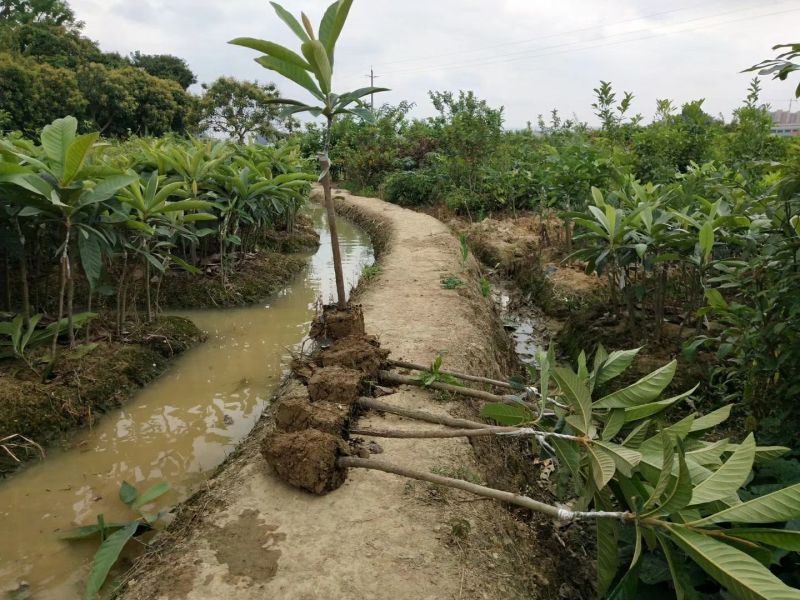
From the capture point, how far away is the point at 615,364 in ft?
6.84

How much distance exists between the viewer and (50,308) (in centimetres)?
475

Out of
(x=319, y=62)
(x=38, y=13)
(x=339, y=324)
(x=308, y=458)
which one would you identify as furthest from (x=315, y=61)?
(x=38, y=13)

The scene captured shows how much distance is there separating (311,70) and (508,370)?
286 cm

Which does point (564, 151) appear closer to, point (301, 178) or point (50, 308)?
point (301, 178)

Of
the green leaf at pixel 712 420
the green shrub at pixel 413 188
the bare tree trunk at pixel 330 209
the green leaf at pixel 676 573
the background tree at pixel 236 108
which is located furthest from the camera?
the background tree at pixel 236 108

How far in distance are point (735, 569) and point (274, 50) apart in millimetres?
2820

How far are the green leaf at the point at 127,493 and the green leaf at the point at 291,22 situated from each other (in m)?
2.45

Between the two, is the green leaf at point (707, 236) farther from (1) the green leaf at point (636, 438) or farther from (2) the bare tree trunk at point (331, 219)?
(2) the bare tree trunk at point (331, 219)

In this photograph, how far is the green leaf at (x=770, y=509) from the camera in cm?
127

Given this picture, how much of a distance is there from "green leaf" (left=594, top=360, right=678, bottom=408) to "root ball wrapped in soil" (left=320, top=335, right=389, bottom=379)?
1420 millimetres

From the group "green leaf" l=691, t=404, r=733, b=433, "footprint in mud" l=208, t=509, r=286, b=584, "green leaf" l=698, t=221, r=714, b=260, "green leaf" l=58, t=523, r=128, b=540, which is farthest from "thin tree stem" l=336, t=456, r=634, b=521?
"green leaf" l=698, t=221, r=714, b=260

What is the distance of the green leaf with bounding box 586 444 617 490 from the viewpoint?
1.64m

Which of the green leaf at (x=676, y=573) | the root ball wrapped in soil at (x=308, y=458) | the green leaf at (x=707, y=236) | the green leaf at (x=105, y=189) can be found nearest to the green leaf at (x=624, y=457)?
the green leaf at (x=676, y=573)

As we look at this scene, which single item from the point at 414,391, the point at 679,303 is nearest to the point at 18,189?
the point at 414,391
